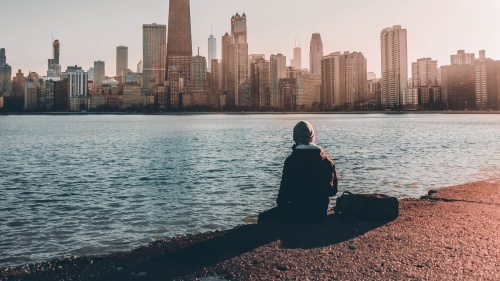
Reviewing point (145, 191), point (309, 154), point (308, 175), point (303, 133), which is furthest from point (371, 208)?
point (145, 191)

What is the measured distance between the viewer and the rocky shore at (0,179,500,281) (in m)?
6.89

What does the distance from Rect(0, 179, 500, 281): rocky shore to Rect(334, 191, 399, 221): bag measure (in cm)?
21

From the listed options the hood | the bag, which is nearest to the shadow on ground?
the bag

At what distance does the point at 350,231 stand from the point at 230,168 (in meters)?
20.2

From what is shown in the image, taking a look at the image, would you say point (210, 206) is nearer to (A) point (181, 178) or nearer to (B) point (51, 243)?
(B) point (51, 243)

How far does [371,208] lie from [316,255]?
9.15 ft


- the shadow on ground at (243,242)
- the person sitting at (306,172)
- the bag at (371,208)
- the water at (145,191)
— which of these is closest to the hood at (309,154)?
the person sitting at (306,172)

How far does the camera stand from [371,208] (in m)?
9.95

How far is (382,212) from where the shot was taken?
32.8 ft

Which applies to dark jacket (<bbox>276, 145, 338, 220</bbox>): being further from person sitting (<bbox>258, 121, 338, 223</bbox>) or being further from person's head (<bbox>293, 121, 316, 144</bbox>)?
person's head (<bbox>293, 121, 316, 144</bbox>)

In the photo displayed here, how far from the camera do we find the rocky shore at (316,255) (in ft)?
22.6

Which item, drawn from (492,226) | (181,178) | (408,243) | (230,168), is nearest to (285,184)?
(408,243)

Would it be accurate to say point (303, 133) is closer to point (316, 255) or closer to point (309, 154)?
point (309, 154)

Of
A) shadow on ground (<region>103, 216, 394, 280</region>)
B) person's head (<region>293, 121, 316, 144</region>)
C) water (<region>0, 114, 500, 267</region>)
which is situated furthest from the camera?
water (<region>0, 114, 500, 267</region>)
